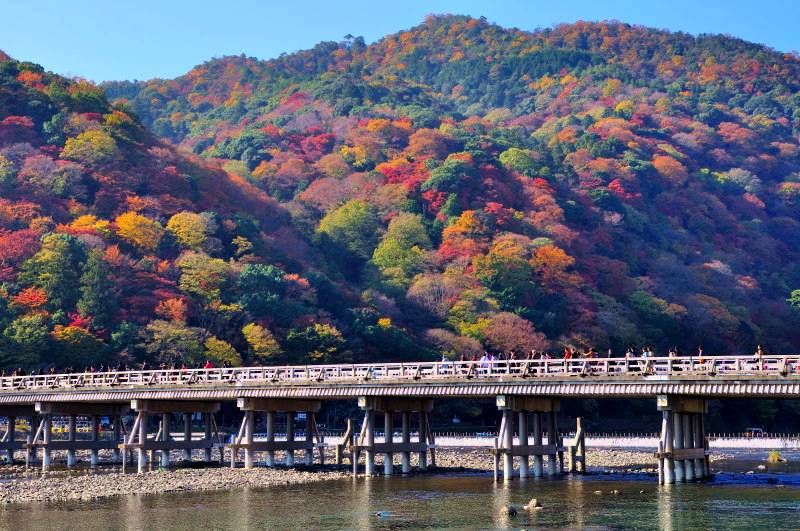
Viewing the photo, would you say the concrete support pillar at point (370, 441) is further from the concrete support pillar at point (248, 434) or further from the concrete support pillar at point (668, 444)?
the concrete support pillar at point (668, 444)

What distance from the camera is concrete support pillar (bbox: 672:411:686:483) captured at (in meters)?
45.1

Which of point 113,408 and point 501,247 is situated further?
point 501,247

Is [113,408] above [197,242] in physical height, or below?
below

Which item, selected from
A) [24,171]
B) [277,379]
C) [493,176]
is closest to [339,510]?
[277,379]

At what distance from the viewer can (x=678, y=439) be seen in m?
45.6

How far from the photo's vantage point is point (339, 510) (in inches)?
1607

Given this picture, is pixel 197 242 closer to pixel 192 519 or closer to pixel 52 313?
pixel 52 313

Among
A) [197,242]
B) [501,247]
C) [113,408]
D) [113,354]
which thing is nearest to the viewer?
[113,408]

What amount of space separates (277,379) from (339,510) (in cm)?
1437

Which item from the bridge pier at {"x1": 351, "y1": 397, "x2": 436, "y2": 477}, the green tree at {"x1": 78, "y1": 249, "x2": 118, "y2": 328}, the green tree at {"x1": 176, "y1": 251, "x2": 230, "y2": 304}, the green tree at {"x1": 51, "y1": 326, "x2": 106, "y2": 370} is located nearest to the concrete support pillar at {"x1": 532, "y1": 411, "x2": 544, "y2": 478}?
the bridge pier at {"x1": 351, "y1": 397, "x2": 436, "y2": 477}

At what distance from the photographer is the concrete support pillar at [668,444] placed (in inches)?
1737

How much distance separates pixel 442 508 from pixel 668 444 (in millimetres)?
9458

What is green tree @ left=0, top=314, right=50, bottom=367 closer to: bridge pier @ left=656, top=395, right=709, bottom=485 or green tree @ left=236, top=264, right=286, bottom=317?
green tree @ left=236, top=264, right=286, bottom=317

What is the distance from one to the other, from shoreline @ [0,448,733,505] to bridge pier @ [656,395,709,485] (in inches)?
274
